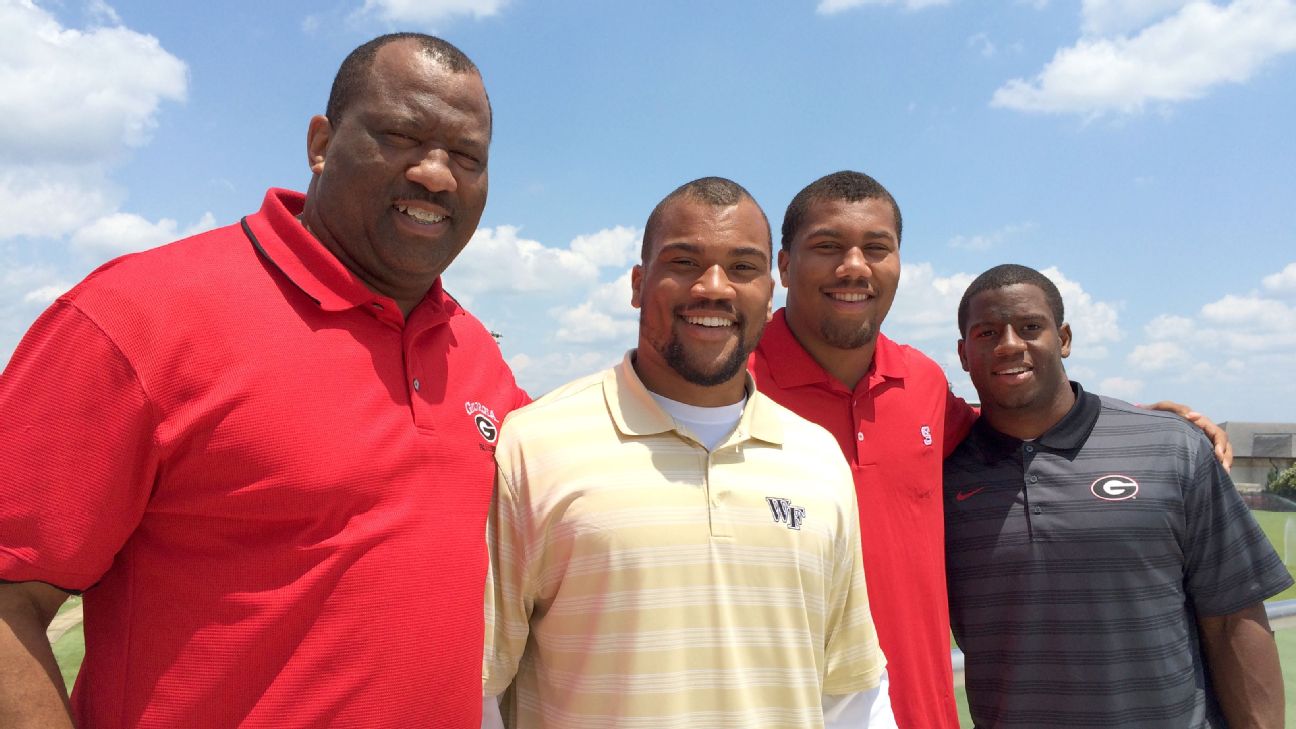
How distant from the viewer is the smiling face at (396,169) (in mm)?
2193

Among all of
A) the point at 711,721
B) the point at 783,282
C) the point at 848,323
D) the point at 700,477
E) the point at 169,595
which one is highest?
the point at 783,282

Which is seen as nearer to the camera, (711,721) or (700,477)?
(711,721)

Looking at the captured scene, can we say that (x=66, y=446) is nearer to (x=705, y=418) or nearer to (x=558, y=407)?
(x=558, y=407)

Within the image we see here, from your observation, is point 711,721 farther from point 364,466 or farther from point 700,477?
point 364,466

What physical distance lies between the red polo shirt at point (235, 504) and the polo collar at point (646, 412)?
491 mm

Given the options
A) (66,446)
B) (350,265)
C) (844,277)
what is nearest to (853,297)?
(844,277)

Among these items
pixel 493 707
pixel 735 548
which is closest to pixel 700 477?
pixel 735 548

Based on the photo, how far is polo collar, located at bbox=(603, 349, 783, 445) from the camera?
2336mm

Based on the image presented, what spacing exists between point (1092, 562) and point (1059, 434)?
48cm

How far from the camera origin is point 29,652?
172 cm

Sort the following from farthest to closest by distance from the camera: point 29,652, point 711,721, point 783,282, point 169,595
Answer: point 783,282, point 711,721, point 169,595, point 29,652

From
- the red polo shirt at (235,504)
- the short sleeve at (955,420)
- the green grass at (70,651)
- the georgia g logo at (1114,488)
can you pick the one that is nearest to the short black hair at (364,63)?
the red polo shirt at (235,504)

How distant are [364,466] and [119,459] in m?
0.46

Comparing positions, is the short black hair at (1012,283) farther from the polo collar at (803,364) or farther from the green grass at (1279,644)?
the green grass at (1279,644)
